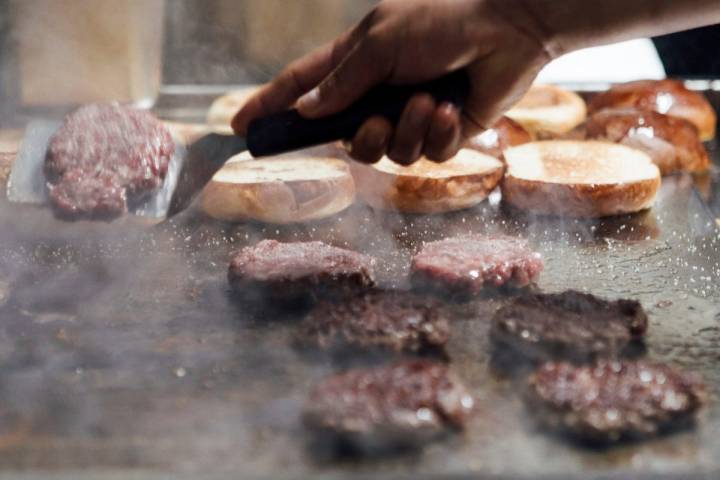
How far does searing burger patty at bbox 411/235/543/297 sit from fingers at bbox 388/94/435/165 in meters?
0.38

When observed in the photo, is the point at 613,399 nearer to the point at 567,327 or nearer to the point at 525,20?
the point at 567,327

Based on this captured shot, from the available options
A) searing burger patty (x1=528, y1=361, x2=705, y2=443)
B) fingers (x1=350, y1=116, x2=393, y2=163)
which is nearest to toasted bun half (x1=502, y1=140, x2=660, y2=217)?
fingers (x1=350, y1=116, x2=393, y2=163)

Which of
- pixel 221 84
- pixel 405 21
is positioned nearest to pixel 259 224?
pixel 405 21

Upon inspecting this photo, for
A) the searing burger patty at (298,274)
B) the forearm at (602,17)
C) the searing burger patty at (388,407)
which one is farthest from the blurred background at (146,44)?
the searing burger patty at (388,407)

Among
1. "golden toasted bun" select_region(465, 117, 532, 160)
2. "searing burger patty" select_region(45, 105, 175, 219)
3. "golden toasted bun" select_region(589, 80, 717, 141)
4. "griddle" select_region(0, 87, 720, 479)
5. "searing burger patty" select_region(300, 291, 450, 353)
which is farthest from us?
"golden toasted bun" select_region(589, 80, 717, 141)

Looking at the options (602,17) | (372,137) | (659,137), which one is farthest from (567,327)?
(659,137)

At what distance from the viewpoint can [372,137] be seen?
94.3 inches

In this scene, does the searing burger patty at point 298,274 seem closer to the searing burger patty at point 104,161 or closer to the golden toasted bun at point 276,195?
the golden toasted bun at point 276,195

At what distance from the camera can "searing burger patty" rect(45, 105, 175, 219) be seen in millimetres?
2975

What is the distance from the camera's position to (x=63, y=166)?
120 inches

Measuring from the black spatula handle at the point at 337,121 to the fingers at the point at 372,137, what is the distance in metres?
0.02

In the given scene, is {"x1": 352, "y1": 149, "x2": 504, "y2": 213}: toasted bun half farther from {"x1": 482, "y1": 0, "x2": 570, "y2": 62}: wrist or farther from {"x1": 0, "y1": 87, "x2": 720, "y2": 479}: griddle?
{"x1": 482, "y1": 0, "x2": 570, "y2": 62}: wrist

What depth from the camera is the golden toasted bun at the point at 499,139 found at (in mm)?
3730

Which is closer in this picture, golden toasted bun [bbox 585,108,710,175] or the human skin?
the human skin
